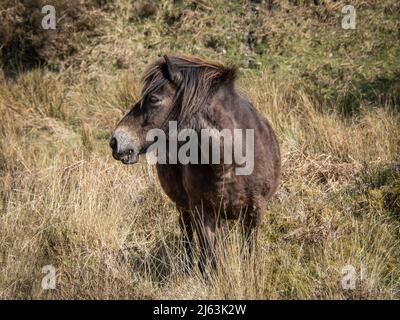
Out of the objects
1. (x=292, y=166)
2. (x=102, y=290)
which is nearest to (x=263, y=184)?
(x=102, y=290)

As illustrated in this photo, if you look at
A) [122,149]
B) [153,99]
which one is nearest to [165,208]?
[122,149]

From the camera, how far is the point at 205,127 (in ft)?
16.4

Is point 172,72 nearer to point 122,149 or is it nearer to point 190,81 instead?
point 190,81

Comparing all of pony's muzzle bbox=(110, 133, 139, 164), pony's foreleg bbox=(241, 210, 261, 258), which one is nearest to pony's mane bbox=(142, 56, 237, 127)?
pony's muzzle bbox=(110, 133, 139, 164)

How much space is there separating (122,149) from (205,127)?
640 millimetres

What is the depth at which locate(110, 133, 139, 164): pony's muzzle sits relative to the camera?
4965 mm

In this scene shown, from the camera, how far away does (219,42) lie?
432 inches

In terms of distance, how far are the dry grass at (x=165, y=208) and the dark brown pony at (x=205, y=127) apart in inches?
9.3

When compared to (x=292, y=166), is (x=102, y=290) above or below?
below

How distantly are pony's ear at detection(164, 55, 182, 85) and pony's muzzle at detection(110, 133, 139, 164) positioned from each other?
577mm

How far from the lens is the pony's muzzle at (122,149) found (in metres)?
4.96

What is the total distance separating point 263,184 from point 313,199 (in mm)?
1576
